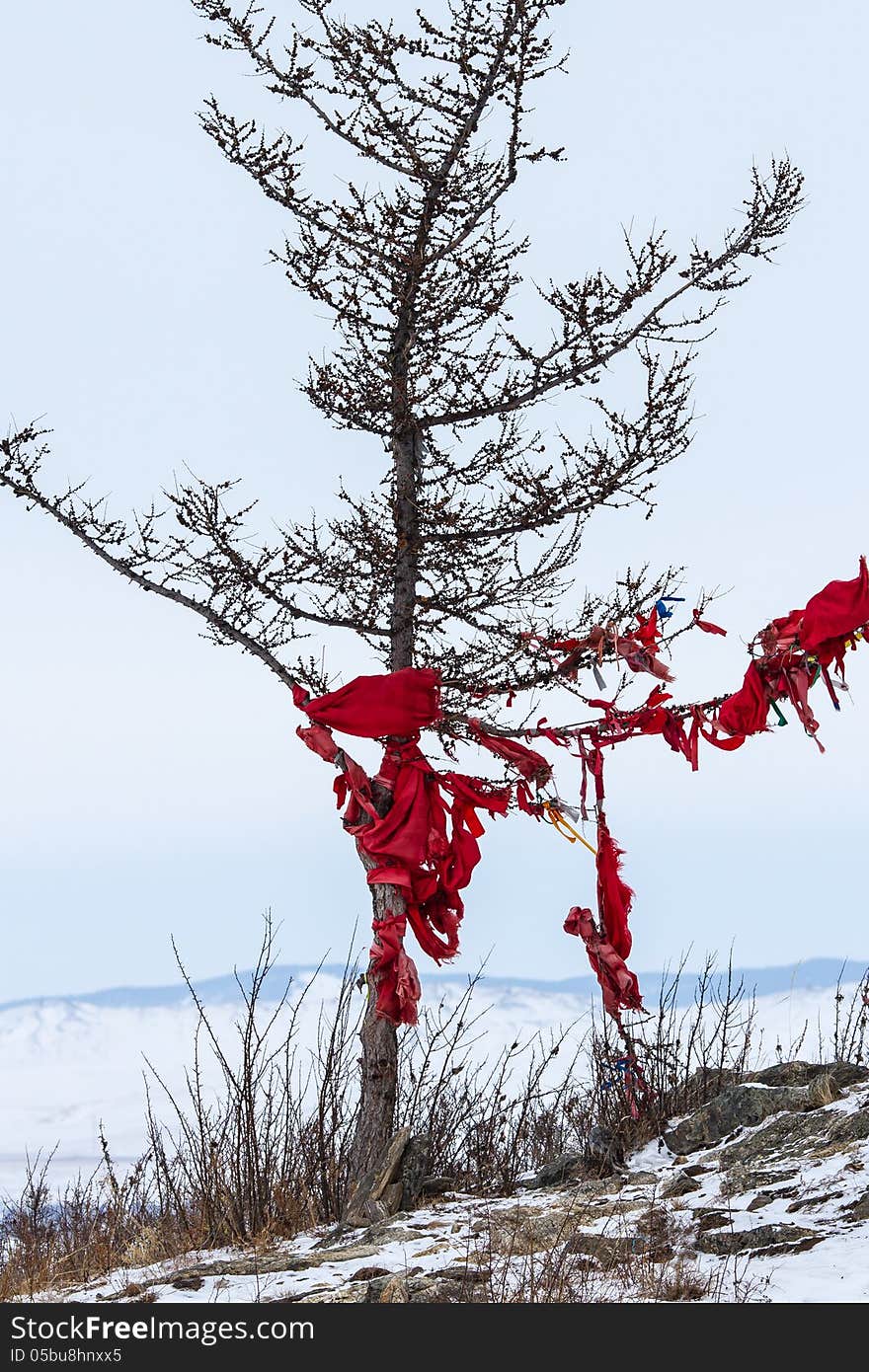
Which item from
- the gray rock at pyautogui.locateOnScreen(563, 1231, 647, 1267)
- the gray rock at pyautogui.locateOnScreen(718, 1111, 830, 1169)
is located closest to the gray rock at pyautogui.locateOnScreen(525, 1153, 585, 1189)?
the gray rock at pyautogui.locateOnScreen(718, 1111, 830, 1169)

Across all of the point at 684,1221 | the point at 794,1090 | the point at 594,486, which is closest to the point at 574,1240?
the point at 684,1221

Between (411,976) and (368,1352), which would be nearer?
A: (368,1352)

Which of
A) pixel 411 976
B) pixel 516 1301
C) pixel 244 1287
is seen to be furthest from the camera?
pixel 411 976

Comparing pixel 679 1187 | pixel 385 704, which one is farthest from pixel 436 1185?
pixel 385 704

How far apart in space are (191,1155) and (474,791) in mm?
2605

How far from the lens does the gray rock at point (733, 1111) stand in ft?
21.5

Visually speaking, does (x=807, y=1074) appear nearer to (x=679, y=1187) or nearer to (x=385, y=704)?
(x=679, y=1187)

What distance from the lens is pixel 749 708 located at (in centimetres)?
594

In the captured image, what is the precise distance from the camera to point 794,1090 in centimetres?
667

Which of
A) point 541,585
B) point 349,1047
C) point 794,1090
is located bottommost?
point 794,1090

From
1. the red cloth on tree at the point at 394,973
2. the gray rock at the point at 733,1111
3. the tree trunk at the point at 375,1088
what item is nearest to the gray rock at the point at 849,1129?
the gray rock at the point at 733,1111

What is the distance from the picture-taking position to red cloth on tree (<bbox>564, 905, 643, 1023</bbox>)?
21.5 ft

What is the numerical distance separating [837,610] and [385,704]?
6.86 feet

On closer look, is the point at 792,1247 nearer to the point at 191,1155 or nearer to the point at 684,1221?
the point at 684,1221
